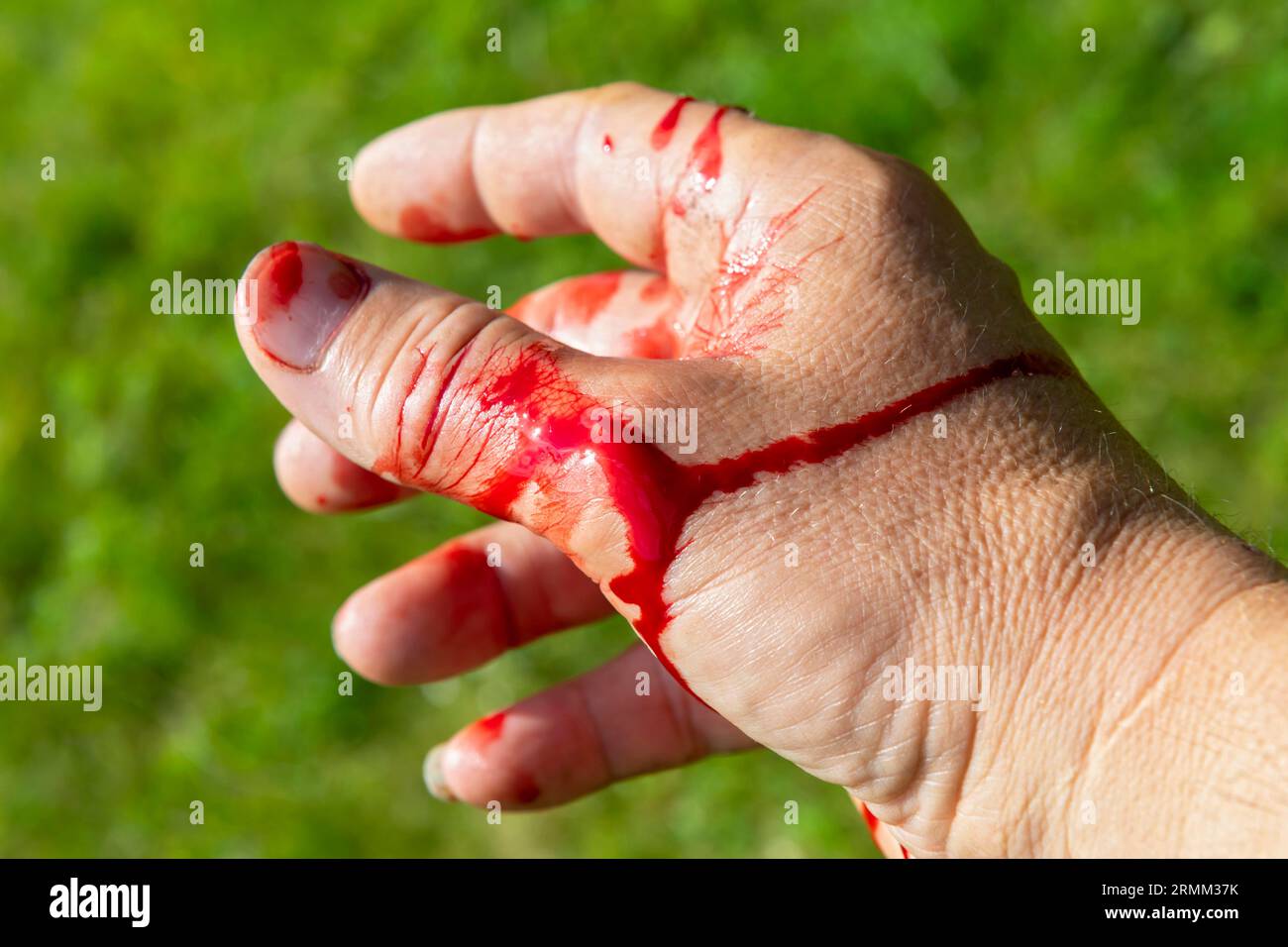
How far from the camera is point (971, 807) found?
71.7 inches

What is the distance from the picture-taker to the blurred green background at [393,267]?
124 inches

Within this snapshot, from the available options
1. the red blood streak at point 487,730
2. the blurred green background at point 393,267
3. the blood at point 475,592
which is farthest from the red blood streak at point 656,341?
the blurred green background at point 393,267

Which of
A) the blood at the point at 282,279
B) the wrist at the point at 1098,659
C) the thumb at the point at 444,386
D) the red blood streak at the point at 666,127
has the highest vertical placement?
the red blood streak at the point at 666,127

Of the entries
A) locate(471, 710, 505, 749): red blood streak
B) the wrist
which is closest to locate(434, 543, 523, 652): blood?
locate(471, 710, 505, 749): red blood streak

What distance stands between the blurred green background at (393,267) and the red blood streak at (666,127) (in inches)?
53.6

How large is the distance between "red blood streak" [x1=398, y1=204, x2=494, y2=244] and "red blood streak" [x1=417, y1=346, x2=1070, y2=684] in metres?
0.83

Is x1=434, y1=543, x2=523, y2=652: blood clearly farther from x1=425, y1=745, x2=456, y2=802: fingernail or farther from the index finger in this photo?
the index finger

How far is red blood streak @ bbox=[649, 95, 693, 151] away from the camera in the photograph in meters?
2.18

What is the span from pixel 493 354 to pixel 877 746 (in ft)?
2.91

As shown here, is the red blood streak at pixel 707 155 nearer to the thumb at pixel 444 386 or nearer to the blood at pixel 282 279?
the thumb at pixel 444 386

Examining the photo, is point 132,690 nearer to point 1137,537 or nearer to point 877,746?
point 877,746

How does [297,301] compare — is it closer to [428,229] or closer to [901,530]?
[428,229]

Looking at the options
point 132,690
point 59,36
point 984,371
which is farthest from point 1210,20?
point 59,36

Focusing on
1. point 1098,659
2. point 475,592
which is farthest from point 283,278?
A: point 1098,659
